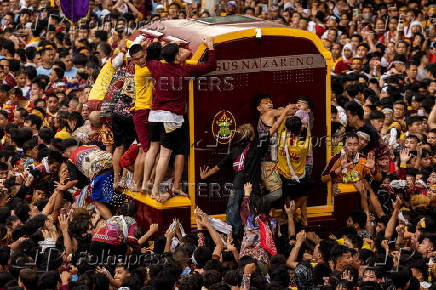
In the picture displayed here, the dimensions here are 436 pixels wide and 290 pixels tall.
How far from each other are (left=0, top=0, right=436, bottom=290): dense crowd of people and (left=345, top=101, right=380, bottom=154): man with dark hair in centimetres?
3

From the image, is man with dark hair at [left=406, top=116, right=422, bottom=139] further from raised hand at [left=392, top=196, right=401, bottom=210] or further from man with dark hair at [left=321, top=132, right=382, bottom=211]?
raised hand at [left=392, top=196, right=401, bottom=210]

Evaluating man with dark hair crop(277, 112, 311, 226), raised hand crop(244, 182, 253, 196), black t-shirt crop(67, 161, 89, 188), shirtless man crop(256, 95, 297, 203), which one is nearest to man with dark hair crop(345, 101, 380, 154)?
man with dark hair crop(277, 112, 311, 226)

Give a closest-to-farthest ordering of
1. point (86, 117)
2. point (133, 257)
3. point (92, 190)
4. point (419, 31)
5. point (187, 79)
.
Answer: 1. point (133, 257)
2. point (187, 79)
3. point (92, 190)
4. point (86, 117)
5. point (419, 31)

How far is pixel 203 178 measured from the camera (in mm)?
12062

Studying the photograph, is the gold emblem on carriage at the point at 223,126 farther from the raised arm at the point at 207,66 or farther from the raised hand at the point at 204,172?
the raised arm at the point at 207,66

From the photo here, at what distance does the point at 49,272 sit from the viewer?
31.3ft

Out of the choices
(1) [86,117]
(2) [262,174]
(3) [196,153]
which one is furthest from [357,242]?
(1) [86,117]

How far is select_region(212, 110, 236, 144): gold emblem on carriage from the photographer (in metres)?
12.0

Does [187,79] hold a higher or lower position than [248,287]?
higher

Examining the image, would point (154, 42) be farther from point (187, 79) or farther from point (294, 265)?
point (294, 265)

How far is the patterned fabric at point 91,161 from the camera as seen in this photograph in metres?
12.6

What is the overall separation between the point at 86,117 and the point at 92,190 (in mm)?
2895

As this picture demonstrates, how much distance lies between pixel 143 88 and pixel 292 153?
6.63 feet

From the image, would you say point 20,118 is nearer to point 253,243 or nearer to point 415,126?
point 253,243
